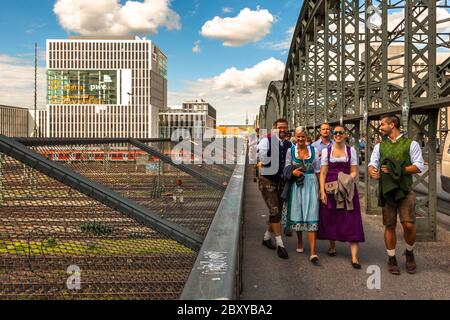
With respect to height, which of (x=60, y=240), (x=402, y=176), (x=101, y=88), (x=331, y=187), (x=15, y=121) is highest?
(x=101, y=88)

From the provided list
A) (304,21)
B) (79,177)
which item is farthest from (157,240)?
(304,21)

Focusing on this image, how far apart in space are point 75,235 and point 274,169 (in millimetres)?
3323

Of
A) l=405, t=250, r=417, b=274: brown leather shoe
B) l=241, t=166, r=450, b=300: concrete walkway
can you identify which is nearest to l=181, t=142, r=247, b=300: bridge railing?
l=241, t=166, r=450, b=300: concrete walkway

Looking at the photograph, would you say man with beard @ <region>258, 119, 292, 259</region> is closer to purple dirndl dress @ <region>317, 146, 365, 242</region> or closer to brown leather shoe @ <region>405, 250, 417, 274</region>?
purple dirndl dress @ <region>317, 146, 365, 242</region>

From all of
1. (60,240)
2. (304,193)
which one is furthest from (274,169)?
(60,240)

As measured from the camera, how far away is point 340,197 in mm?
5195

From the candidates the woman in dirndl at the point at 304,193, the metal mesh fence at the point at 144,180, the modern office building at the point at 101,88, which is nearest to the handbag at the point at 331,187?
the woman in dirndl at the point at 304,193

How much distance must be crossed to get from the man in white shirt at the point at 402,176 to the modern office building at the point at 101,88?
400ft

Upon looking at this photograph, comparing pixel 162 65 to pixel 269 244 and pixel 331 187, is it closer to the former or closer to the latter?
pixel 269 244

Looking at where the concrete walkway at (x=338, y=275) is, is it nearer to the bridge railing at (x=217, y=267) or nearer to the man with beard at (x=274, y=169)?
the man with beard at (x=274, y=169)

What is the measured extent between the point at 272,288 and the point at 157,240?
1826 millimetres

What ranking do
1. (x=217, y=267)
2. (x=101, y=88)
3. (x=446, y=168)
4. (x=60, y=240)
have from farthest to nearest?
(x=101, y=88) < (x=446, y=168) < (x=60, y=240) < (x=217, y=267)

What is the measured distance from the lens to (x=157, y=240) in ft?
9.92
